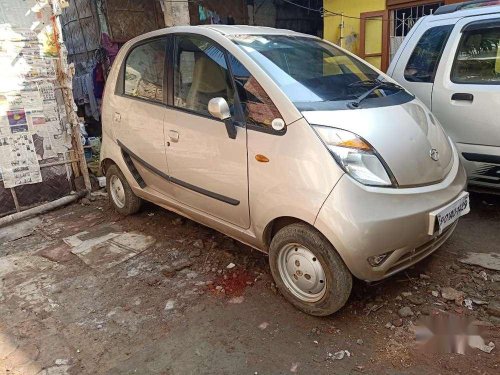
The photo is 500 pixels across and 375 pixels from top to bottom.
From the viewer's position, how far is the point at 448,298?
278 centimetres

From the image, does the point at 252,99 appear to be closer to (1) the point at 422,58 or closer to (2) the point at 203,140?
(2) the point at 203,140

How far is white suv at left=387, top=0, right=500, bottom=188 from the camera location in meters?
3.61

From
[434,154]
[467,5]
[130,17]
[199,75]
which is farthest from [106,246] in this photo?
[130,17]

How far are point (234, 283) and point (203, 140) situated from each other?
111 cm

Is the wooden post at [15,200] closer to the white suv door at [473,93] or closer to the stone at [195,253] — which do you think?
the stone at [195,253]

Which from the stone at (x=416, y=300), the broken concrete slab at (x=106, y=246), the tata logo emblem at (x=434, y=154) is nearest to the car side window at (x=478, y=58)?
the tata logo emblem at (x=434, y=154)

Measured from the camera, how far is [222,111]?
2.73m

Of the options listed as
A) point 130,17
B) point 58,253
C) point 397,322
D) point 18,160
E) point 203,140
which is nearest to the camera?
point 397,322

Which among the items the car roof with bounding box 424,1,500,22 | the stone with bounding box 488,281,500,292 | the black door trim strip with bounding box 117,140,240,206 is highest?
the car roof with bounding box 424,1,500,22

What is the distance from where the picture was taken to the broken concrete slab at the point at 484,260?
3070 mm

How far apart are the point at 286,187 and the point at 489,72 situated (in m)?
2.43

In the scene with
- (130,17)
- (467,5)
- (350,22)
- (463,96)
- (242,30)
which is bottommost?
(463,96)

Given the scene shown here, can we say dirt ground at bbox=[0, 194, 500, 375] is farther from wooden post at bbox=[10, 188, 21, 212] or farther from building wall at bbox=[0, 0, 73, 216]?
building wall at bbox=[0, 0, 73, 216]

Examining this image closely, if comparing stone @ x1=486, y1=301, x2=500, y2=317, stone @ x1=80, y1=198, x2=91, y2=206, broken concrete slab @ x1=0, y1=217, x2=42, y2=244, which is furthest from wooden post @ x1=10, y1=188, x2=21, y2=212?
stone @ x1=486, y1=301, x2=500, y2=317
